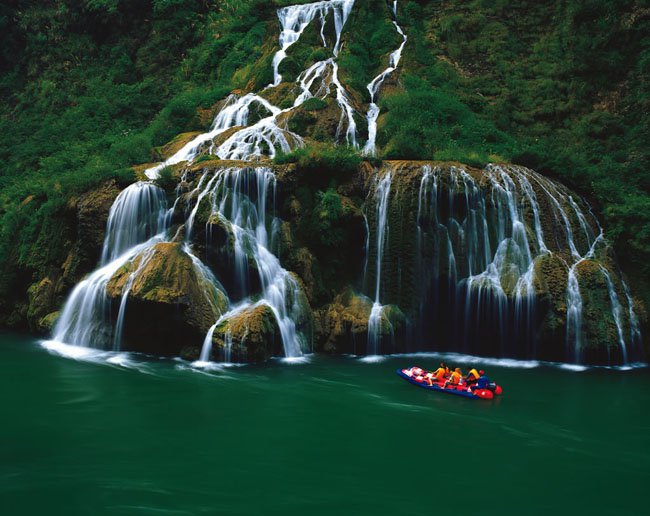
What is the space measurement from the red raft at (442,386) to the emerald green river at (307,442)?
0.75 ft

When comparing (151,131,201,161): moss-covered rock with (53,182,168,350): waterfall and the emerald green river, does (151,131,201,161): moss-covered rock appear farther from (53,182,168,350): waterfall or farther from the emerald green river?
the emerald green river

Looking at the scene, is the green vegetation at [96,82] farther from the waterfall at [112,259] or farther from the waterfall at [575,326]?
the waterfall at [575,326]

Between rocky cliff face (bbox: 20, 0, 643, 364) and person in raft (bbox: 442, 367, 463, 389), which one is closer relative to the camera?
person in raft (bbox: 442, 367, 463, 389)

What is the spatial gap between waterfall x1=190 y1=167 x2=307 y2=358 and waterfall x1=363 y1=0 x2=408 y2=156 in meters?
5.29

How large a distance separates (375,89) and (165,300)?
49.3 feet

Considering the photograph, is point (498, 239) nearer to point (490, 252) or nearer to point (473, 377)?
point (490, 252)

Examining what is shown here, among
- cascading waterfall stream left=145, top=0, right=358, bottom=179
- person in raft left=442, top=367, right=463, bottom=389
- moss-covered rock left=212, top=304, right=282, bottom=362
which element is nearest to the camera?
person in raft left=442, top=367, right=463, bottom=389

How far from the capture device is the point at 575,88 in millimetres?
21781

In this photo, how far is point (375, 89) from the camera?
23.2 m

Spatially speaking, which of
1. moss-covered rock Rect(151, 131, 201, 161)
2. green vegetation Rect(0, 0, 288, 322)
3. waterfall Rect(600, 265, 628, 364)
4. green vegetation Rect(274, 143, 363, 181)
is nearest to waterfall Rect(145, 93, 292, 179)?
moss-covered rock Rect(151, 131, 201, 161)

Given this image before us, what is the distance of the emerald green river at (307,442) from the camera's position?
21.2 feet

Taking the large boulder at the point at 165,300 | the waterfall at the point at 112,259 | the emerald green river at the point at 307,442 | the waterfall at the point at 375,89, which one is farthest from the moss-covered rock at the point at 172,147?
the emerald green river at the point at 307,442

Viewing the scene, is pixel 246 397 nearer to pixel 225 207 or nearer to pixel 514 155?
pixel 225 207

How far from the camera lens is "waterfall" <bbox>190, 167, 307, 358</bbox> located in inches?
542
